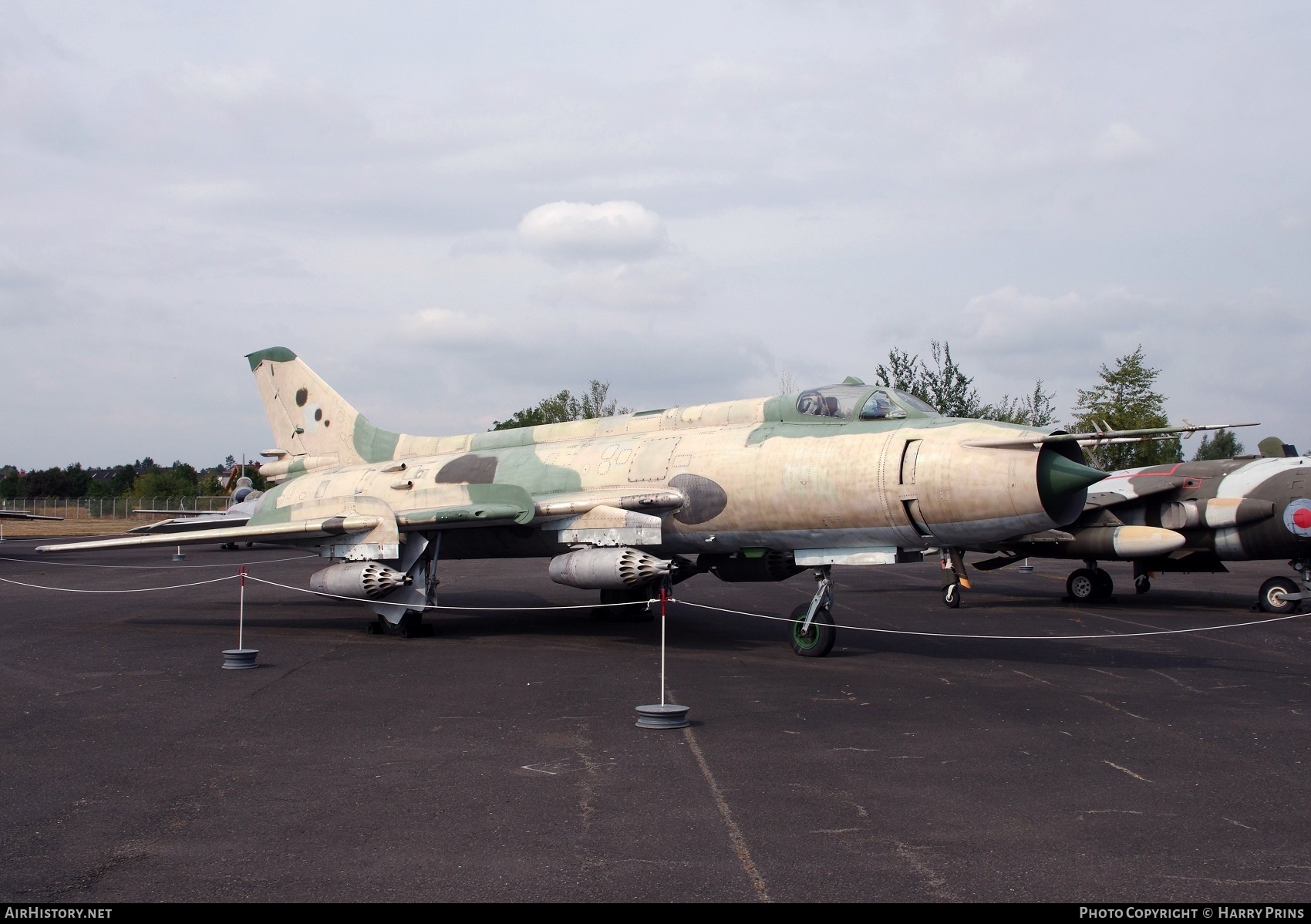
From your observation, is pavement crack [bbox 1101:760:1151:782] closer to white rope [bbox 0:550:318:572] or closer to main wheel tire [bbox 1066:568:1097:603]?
main wheel tire [bbox 1066:568:1097:603]

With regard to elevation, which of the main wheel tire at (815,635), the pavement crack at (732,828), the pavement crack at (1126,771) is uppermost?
the main wheel tire at (815,635)

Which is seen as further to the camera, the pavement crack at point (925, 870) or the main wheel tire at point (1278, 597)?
the main wheel tire at point (1278, 597)

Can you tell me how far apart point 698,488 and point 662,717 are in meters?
5.12

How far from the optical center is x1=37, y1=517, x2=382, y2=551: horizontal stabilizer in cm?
1416

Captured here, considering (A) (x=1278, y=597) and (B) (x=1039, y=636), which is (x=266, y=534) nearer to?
(B) (x=1039, y=636)

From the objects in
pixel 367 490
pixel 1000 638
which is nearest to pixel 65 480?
pixel 367 490

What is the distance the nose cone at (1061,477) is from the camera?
402 inches

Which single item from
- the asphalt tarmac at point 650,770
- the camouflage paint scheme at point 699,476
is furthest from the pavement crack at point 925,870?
the camouflage paint scheme at point 699,476

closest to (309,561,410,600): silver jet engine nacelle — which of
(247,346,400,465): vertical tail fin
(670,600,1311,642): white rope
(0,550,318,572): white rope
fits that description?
(247,346,400,465): vertical tail fin

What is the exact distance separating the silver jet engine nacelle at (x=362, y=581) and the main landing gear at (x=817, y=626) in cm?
584

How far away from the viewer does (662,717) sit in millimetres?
7918

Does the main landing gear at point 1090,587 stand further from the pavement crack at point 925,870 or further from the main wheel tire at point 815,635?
the pavement crack at point 925,870

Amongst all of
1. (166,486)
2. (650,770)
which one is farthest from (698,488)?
(166,486)

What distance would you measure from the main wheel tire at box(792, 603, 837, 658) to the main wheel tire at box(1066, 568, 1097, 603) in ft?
30.9
